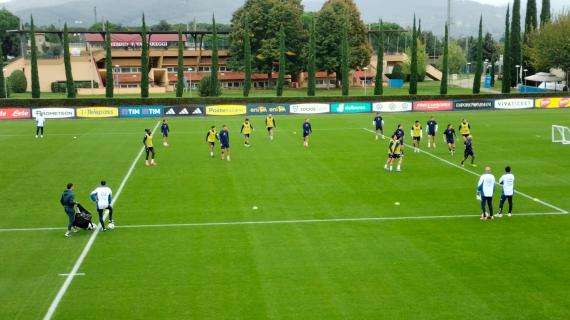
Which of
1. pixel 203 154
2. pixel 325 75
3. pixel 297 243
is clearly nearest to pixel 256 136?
pixel 203 154

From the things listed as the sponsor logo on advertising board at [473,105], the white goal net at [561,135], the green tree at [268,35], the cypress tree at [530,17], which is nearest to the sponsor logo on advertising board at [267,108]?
the sponsor logo on advertising board at [473,105]

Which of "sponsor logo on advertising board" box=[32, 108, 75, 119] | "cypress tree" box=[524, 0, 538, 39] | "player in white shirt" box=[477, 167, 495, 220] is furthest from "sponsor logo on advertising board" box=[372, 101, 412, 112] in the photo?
"player in white shirt" box=[477, 167, 495, 220]

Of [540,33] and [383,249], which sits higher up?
[540,33]

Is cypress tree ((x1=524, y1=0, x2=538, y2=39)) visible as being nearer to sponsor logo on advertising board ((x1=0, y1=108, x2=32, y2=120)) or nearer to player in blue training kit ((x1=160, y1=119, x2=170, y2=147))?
sponsor logo on advertising board ((x1=0, y1=108, x2=32, y2=120))

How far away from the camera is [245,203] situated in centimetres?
2266

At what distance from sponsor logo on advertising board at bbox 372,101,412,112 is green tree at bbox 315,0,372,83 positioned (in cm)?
3054

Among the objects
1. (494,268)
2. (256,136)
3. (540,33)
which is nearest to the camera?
(494,268)

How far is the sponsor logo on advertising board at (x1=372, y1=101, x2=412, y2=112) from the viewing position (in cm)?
6412

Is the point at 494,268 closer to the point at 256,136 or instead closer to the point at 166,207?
the point at 166,207

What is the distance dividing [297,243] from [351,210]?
4.46 metres

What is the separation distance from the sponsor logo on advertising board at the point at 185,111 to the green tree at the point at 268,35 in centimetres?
3481

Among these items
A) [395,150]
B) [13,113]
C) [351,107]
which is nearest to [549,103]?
[351,107]

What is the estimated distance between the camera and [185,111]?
203ft

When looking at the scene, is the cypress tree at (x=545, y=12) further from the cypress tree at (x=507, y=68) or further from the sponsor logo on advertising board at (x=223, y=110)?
the sponsor logo on advertising board at (x=223, y=110)
